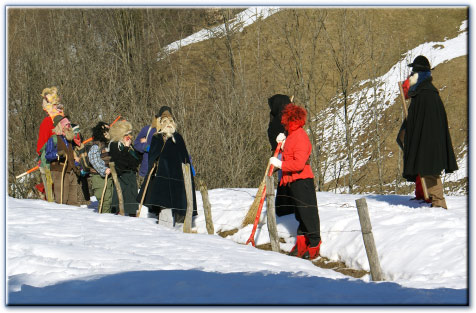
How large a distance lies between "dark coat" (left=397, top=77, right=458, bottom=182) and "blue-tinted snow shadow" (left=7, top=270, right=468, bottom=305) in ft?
10.2

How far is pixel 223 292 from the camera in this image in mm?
5969

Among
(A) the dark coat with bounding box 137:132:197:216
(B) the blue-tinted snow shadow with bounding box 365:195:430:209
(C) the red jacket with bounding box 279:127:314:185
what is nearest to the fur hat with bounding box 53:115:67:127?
(A) the dark coat with bounding box 137:132:197:216

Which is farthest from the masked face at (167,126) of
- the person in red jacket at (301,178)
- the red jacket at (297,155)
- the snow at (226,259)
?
the red jacket at (297,155)

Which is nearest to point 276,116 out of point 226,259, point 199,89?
point 226,259

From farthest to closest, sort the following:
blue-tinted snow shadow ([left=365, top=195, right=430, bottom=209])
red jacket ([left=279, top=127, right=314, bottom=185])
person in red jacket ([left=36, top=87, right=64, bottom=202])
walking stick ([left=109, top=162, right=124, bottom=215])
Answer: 1. person in red jacket ([left=36, top=87, right=64, bottom=202])
2. walking stick ([left=109, top=162, right=124, bottom=215])
3. blue-tinted snow shadow ([left=365, top=195, right=430, bottom=209])
4. red jacket ([left=279, top=127, right=314, bottom=185])

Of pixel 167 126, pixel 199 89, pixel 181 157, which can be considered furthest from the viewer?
pixel 199 89

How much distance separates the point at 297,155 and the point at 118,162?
4058 millimetres

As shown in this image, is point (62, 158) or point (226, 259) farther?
point (62, 158)

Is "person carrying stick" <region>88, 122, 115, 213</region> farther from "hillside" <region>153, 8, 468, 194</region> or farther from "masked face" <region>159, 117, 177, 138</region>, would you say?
"hillside" <region>153, 8, 468, 194</region>

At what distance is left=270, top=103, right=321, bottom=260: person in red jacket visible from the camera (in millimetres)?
8844

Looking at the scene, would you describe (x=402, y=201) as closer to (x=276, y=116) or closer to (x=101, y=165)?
(x=276, y=116)

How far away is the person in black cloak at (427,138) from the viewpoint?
933cm

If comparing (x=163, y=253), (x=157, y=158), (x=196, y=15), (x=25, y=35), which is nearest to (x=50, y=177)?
(x=157, y=158)

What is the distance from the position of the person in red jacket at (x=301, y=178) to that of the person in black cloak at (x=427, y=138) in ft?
4.95
